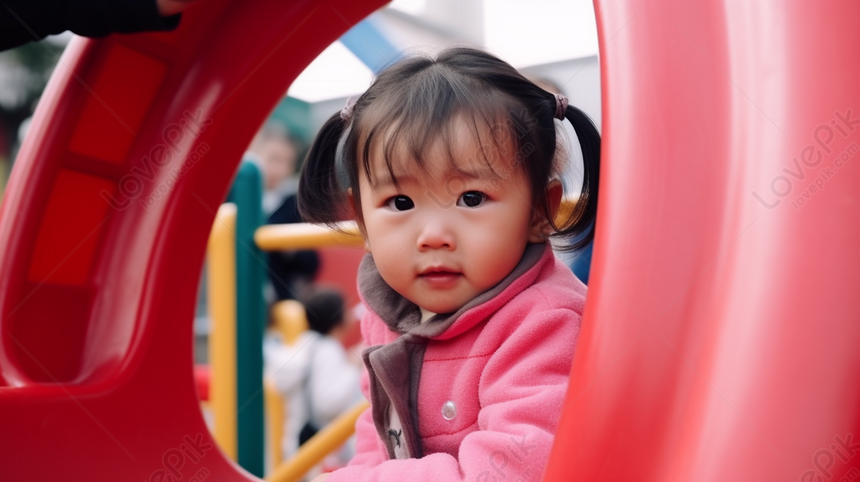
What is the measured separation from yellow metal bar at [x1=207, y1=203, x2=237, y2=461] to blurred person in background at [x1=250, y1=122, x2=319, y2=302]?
1.62ft

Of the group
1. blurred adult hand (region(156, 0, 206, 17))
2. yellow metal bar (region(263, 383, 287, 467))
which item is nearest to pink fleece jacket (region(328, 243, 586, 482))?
blurred adult hand (region(156, 0, 206, 17))

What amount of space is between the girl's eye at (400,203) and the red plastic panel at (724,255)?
0.98ft

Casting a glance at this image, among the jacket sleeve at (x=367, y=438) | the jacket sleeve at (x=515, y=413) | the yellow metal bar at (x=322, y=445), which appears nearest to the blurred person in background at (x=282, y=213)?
the yellow metal bar at (x=322, y=445)

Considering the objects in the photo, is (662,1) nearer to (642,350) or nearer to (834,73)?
(834,73)

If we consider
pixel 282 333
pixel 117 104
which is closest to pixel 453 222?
pixel 117 104

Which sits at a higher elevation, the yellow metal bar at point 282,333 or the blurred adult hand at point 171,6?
the blurred adult hand at point 171,6

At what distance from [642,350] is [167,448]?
2.31 ft

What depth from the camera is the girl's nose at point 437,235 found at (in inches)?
28.0

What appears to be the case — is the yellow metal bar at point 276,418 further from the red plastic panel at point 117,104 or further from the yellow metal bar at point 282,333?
the red plastic panel at point 117,104

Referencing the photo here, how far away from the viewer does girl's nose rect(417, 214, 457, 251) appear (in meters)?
0.71

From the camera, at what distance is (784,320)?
0.43 meters

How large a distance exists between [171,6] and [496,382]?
553 millimetres

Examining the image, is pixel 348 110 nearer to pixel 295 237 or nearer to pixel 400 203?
pixel 400 203

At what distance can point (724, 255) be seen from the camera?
458 millimetres
